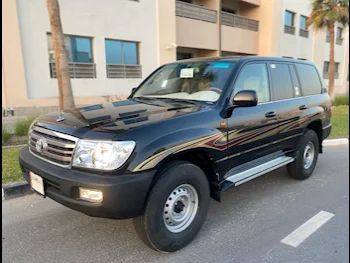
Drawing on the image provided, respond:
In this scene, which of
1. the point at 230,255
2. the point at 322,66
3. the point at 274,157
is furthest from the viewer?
the point at 322,66

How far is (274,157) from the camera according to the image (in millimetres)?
4168

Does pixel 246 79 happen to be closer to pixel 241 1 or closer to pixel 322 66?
pixel 241 1

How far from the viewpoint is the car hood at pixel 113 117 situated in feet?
8.45

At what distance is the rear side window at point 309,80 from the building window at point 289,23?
18240 mm

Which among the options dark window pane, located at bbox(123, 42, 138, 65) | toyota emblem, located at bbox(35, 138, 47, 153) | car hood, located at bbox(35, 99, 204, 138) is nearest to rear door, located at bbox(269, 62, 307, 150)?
car hood, located at bbox(35, 99, 204, 138)

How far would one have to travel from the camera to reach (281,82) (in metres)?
4.26

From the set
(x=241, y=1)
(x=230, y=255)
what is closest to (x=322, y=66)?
(x=241, y=1)

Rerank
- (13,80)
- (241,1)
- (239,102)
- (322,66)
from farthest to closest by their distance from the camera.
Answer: (322,66), (241,1), (13,80), (239,102)

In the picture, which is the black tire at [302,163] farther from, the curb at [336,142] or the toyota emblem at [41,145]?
the toyota emblem at [41,145]

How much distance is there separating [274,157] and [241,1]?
17384 mm

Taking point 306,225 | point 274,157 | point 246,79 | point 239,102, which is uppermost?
point 246,79

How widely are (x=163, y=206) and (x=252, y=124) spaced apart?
1590 millimetres

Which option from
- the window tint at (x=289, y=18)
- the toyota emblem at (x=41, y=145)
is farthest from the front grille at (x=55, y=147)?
the window tint at (x=289, y=18)

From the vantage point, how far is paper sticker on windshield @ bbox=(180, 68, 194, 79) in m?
3.83
